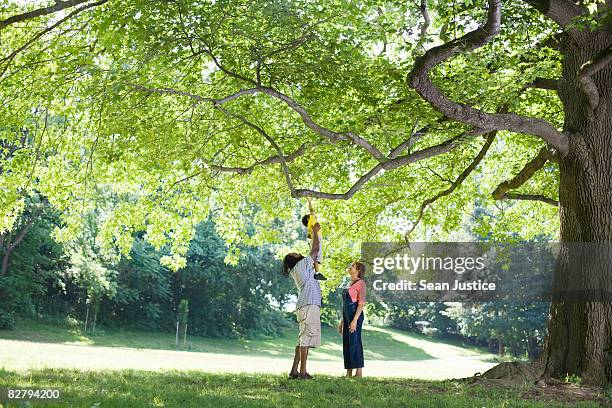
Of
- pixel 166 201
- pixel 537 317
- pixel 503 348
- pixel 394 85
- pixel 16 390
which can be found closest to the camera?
pixel 16 390

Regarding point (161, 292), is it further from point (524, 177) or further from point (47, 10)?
point (47, 10)

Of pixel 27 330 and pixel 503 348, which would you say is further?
pixel 503 348

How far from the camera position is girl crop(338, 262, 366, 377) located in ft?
40.0

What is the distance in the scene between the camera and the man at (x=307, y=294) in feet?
35.8

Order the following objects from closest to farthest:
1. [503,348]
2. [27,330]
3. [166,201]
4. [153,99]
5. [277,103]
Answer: [153,99], [277,103], [166,201], [27,330], [503,348]

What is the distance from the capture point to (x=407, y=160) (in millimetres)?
12578

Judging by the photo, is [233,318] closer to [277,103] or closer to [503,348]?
[503,348]

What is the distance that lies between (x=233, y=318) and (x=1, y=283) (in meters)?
15.8

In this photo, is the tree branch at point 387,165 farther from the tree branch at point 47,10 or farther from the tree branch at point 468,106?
the tree branch at point 47,10

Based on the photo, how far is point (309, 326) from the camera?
10953 mm

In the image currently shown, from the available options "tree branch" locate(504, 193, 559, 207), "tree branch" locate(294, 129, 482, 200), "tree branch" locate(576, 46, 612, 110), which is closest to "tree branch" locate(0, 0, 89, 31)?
"tree branch" locate(294, 129, 482, 200)

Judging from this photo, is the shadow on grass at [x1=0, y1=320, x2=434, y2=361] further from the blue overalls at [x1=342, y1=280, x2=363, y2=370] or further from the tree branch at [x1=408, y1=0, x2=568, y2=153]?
the tree branch at [x1=408, y1=0, x2=568, y2=153]

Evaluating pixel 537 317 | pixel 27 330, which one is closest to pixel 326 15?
pixel 27 330

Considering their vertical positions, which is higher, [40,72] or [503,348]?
[40,72]
